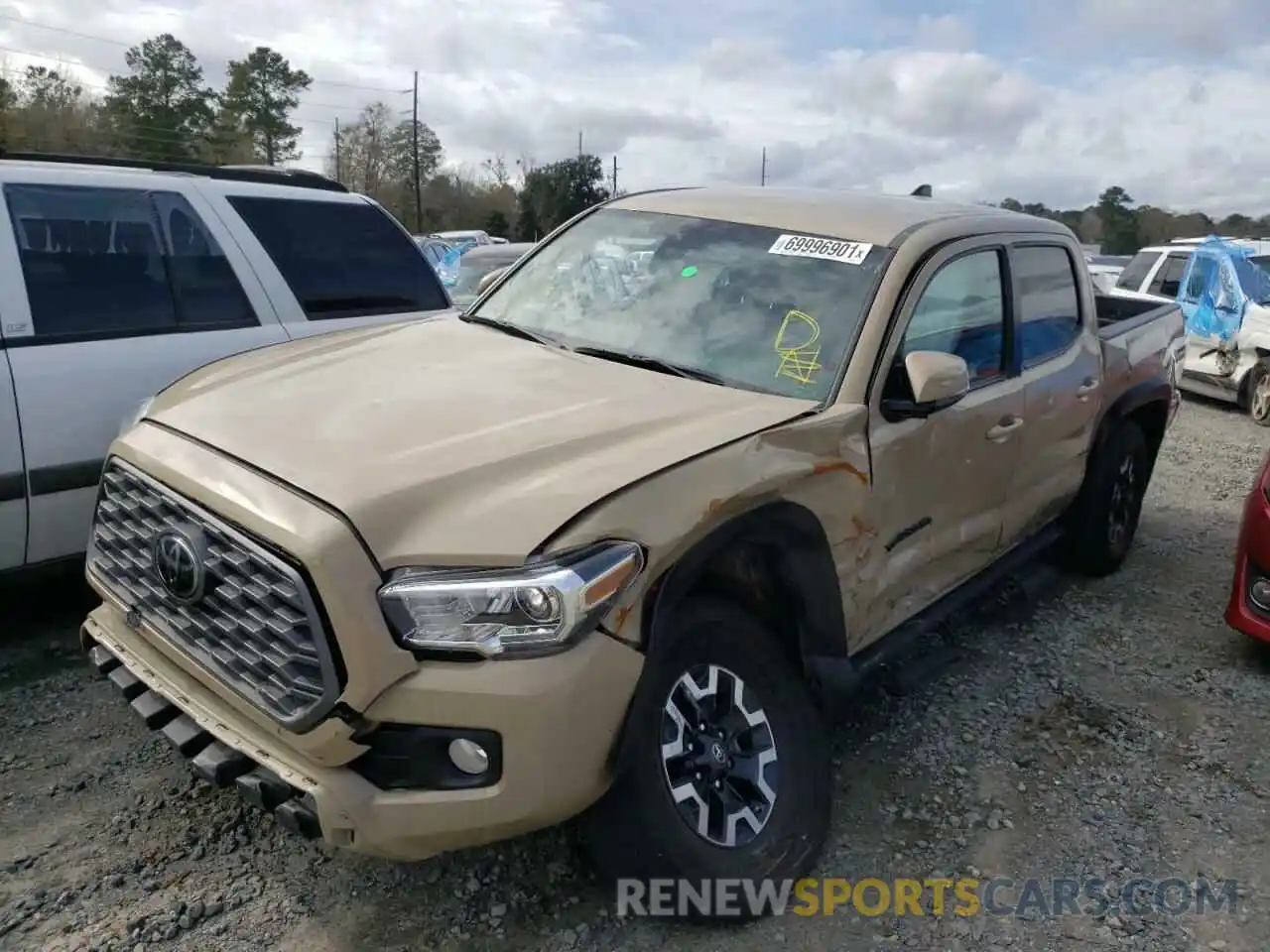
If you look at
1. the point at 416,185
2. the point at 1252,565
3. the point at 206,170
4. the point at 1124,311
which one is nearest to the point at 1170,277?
the point at 1124,311

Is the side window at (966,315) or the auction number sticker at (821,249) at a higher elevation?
the auction number sticker at (821,249)

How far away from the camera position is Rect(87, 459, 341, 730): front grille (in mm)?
2193

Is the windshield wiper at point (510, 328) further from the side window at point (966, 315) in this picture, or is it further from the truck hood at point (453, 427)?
the side window at point (966, 315)

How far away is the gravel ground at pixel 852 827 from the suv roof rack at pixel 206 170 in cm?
193

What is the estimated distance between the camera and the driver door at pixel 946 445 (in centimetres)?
324

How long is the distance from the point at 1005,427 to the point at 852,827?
1638mm

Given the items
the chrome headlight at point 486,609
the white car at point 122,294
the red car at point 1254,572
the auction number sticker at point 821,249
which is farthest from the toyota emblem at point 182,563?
the red car at point 1254,572

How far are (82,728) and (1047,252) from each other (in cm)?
432

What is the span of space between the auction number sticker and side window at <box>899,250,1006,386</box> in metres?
0.26

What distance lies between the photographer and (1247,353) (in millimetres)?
10383

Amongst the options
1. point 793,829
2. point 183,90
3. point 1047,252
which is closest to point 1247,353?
point 1047,252

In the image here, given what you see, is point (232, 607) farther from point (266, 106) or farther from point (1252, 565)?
point (266, 106)

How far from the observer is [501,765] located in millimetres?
2186

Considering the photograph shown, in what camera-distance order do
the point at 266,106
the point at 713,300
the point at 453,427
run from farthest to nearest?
the point at 266,106 → the point at 713,300 → the point at 453,427
